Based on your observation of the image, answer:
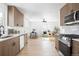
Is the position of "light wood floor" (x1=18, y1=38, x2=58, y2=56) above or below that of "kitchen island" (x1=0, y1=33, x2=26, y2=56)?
below

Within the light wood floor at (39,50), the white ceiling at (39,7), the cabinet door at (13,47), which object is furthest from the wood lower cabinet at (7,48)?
the white ceiling at (39,7)

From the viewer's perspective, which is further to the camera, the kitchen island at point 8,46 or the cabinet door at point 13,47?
the cabinet door at point 13,47

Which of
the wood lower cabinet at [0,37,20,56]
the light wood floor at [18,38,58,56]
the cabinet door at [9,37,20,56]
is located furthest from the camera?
the light wood floor at [18,38,58,56]

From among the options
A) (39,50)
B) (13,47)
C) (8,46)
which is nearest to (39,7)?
(39,50)

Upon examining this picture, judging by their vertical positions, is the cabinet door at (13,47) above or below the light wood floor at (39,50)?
above

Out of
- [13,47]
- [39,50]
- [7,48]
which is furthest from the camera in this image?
[39,50]

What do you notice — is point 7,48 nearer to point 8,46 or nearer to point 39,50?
point 8,46

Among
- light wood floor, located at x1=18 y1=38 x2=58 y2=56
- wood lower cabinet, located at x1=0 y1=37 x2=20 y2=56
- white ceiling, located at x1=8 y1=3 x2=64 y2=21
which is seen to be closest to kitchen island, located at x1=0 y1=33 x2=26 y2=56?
wood lower cabinet, located at x1=0 y1=37 x2=20 y2=56

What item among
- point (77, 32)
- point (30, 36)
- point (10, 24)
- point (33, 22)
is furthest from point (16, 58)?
point (33, 22)

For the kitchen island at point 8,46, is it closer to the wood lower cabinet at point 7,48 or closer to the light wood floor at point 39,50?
the wood lower cabinet at point 7,48

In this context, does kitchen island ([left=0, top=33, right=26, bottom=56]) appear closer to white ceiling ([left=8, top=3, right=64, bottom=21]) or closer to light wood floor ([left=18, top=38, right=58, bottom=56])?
light wood floor ([left=18, top=38, right=58, bottom=56])

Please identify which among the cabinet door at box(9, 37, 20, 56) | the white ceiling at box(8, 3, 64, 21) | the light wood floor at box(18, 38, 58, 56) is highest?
the white ceiling at box(8, 3, 64, 21)

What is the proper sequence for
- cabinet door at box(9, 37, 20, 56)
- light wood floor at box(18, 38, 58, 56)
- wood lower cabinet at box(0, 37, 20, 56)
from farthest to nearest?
1. light wood floor at box(18, 38, 58, 56)
2. cabinet door at box(9, 37, 20, 56)
3. wood lower cabinet at box(0, 37, 20, 56)

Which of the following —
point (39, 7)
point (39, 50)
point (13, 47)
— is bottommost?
point (39, 50)
